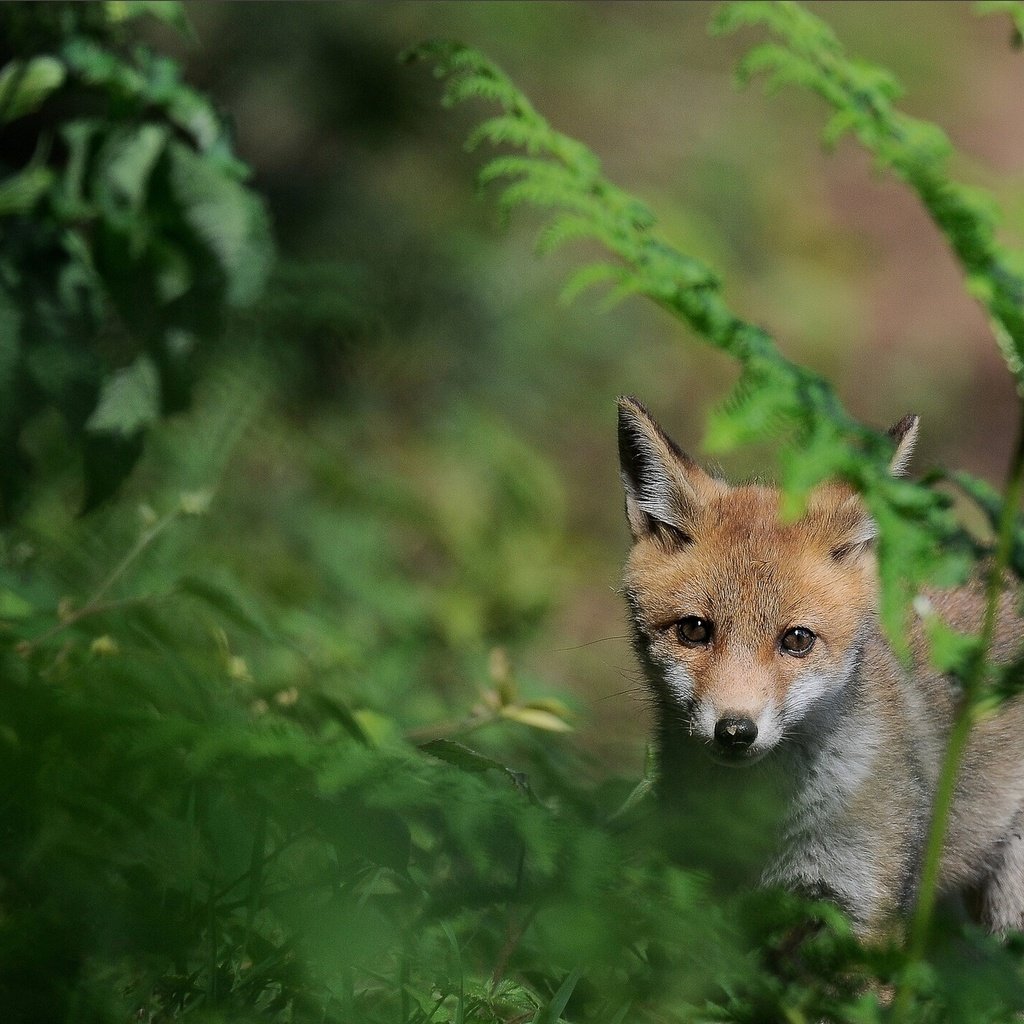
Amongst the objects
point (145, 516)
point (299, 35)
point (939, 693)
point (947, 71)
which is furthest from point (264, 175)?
point (947, 71)

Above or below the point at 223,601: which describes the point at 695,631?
above

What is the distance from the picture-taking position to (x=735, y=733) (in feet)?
11.9

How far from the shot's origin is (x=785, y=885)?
12.8 feet

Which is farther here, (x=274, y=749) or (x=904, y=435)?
(x=904, y=435)

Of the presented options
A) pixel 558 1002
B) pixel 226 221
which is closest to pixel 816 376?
pixel 558 1002

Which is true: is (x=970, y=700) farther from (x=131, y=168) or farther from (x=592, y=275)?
(x=131, y=168)

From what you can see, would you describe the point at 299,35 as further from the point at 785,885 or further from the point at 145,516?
the point at 785,885

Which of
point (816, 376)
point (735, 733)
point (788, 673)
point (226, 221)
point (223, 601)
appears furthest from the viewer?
point (788, 673)

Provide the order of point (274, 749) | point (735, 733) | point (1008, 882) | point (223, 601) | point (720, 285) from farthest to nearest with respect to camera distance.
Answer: point (1008, 882) < point (735, 733) < point (223, 601) < point (720, 285) < point (274, 749)

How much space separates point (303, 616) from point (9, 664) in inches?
93.9

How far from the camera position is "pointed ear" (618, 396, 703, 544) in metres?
4.21

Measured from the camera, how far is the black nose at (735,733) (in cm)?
362

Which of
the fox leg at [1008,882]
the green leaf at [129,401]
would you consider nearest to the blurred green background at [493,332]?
the green leaf at [129,401]

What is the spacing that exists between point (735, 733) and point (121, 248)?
2.05 meters
